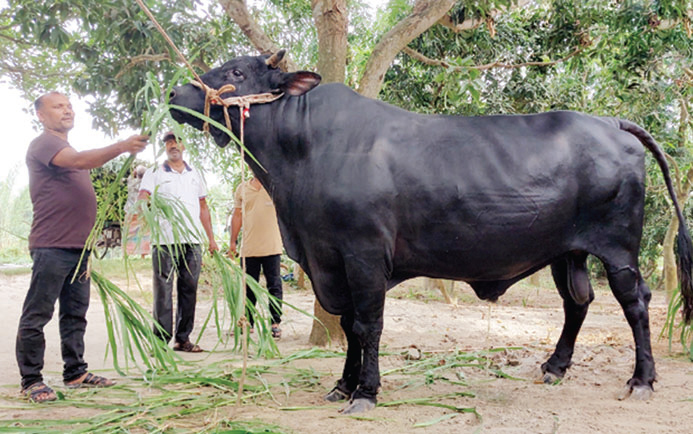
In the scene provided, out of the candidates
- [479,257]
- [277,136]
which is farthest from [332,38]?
[479,257]

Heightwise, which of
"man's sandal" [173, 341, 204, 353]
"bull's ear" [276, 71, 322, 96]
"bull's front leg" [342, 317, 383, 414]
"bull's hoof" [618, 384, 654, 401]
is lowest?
"man's sandal" [173, 341, 204, 353]

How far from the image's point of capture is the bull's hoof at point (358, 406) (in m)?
2.97

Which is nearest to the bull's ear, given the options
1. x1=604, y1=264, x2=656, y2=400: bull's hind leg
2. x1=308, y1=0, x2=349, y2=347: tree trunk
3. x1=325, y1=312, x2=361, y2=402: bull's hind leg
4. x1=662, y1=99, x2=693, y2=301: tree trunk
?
x1=325, y1=312, x2=361, y2=402: bull's hind leg

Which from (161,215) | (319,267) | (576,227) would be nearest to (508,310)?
(576,227)

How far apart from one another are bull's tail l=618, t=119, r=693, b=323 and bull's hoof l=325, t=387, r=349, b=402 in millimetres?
2269

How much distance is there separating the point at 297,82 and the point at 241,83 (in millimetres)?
316

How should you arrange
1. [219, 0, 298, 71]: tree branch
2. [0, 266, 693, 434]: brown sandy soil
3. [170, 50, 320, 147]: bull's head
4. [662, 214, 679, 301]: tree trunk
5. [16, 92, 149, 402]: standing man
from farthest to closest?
[662, 214, 679, 301]: tree trunk < [219, 0, 298, 71]: tree branch < [16, 92, 149, 402]: standing man < [170, 50, 320, 147]: bull's head < [0, 266, 693, 434]: brown sandy soil

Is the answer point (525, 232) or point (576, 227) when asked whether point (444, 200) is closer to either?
point (525, 232)

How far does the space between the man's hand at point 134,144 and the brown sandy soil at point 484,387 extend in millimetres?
902

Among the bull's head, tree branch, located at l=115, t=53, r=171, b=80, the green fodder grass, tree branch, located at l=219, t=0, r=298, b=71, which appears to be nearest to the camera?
the green fodder grass

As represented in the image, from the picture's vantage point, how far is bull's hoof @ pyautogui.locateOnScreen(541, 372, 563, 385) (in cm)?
360

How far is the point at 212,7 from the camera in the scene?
6.34 meters

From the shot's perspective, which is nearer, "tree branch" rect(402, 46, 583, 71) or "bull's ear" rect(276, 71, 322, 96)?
"bull's ear" rect(276, 71, 322, 96)

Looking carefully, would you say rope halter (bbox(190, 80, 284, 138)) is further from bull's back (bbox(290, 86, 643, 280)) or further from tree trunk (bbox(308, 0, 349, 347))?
tree trunk (bbox(308, 0, 349, 347))
